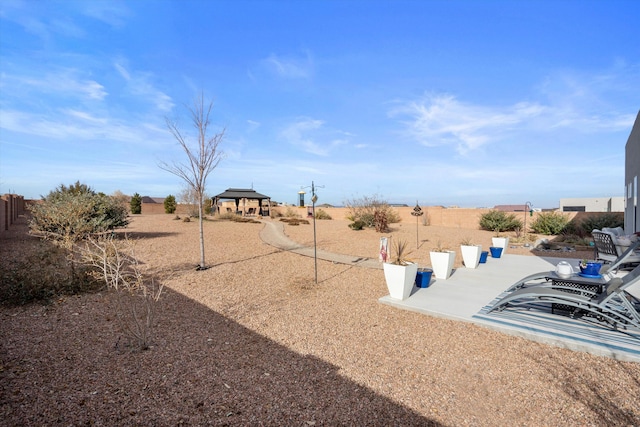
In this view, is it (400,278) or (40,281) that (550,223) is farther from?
(40,281)

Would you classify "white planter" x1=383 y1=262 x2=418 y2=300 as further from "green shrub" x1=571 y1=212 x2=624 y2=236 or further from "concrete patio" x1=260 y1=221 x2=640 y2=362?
"green shrub" x1=571 y1=212 x2=624 y2=236

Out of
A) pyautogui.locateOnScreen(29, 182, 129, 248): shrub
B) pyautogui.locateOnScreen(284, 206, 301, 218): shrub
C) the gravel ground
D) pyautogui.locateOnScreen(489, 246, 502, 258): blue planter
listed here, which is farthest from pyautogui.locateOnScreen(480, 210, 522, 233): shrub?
pyautogui.locateOnScreen(29, 182, 129, 248): shrub

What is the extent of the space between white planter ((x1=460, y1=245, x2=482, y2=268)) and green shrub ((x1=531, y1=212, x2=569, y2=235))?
41.4 feet

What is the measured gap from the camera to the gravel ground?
2.74 m

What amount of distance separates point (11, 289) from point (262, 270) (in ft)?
15.9

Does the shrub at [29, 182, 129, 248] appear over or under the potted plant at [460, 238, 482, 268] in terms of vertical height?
over

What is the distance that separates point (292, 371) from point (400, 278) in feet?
9.25

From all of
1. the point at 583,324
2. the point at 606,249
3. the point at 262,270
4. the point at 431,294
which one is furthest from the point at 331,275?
the point at 606,249

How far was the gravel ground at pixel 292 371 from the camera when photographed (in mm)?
2740

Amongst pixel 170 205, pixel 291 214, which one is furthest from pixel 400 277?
pixel 170 205

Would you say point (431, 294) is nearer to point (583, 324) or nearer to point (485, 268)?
point (583, 324)

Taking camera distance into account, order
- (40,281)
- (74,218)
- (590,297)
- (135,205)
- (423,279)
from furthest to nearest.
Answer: (135,205), (74,218), (423,279), (40,281), (590,297)

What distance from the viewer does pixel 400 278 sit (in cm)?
574

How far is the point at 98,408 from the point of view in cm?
276
